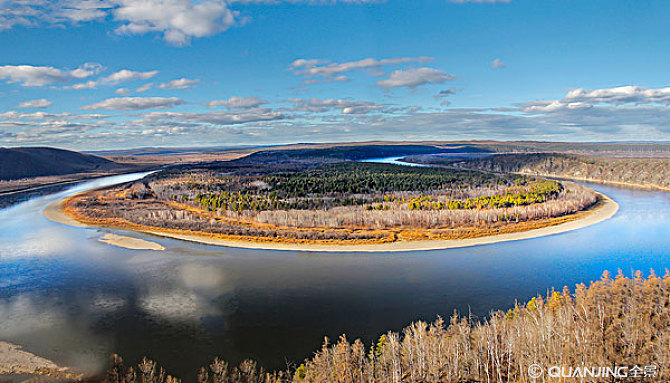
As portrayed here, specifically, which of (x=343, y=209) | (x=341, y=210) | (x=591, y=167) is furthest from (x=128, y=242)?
(x=591, y=167)

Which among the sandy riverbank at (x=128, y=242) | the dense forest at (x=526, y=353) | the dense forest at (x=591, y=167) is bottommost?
the sandy riverbank at (x=128, y=242)

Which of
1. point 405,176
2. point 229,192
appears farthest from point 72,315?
point 405,176

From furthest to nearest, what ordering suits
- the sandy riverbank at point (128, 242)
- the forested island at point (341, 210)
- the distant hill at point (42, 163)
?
the distant hill at point (42, 163)
the forested island at point (341, 210)
the sandy riverbank at point (128, 242)

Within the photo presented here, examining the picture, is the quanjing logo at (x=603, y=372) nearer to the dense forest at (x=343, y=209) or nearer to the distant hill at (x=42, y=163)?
the dense forest at (x=343, y=209)

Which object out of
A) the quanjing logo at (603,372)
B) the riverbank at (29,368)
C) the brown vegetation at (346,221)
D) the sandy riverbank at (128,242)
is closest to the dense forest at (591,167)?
the brown vegetation at (346,221)

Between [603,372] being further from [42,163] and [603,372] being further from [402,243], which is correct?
[42,163]

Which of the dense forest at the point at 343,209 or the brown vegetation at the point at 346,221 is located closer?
the brown vegetation at the point at 346,221

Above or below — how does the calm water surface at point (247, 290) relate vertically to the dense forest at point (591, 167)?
below

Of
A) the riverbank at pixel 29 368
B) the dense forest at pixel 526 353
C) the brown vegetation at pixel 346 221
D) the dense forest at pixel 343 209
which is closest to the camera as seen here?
the dense forest at pixel 526 353
